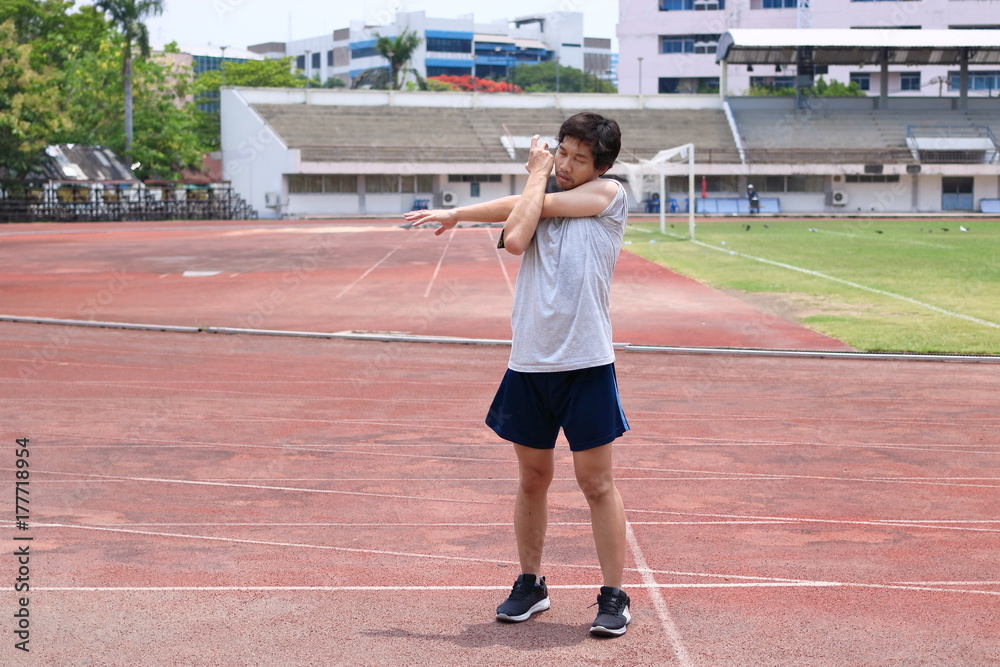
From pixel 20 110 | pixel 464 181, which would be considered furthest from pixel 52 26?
pixel 464 181

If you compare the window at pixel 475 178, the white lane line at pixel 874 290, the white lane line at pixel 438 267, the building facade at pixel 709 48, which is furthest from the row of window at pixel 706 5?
the white lane line at pixel 874 290

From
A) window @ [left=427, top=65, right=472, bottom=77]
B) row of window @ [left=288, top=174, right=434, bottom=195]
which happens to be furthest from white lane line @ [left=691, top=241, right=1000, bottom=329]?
window @ [left=427, top=65, right=472, bottom=77]

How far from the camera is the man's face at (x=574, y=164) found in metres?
4.38

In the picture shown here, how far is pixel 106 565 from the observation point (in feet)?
16.7

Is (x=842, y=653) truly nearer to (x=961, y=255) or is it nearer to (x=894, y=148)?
(x=961, y=255)

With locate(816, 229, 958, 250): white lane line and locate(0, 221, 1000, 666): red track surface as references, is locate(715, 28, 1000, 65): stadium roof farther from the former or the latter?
locate(0, 221, 1000, 666): red track surface

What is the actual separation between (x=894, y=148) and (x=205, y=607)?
63987 mm

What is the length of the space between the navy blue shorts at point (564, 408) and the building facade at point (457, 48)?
123 m

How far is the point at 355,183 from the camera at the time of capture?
63281mm

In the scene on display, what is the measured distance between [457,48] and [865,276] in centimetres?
11667

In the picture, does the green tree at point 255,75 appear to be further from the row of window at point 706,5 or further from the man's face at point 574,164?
the man's face at point 574,164

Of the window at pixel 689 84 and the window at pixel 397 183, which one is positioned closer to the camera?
the window at pixel 397 183

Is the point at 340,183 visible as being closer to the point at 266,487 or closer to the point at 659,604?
the point at 266,487

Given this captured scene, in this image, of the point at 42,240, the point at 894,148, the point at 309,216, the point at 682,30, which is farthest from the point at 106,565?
the point at 682,30
